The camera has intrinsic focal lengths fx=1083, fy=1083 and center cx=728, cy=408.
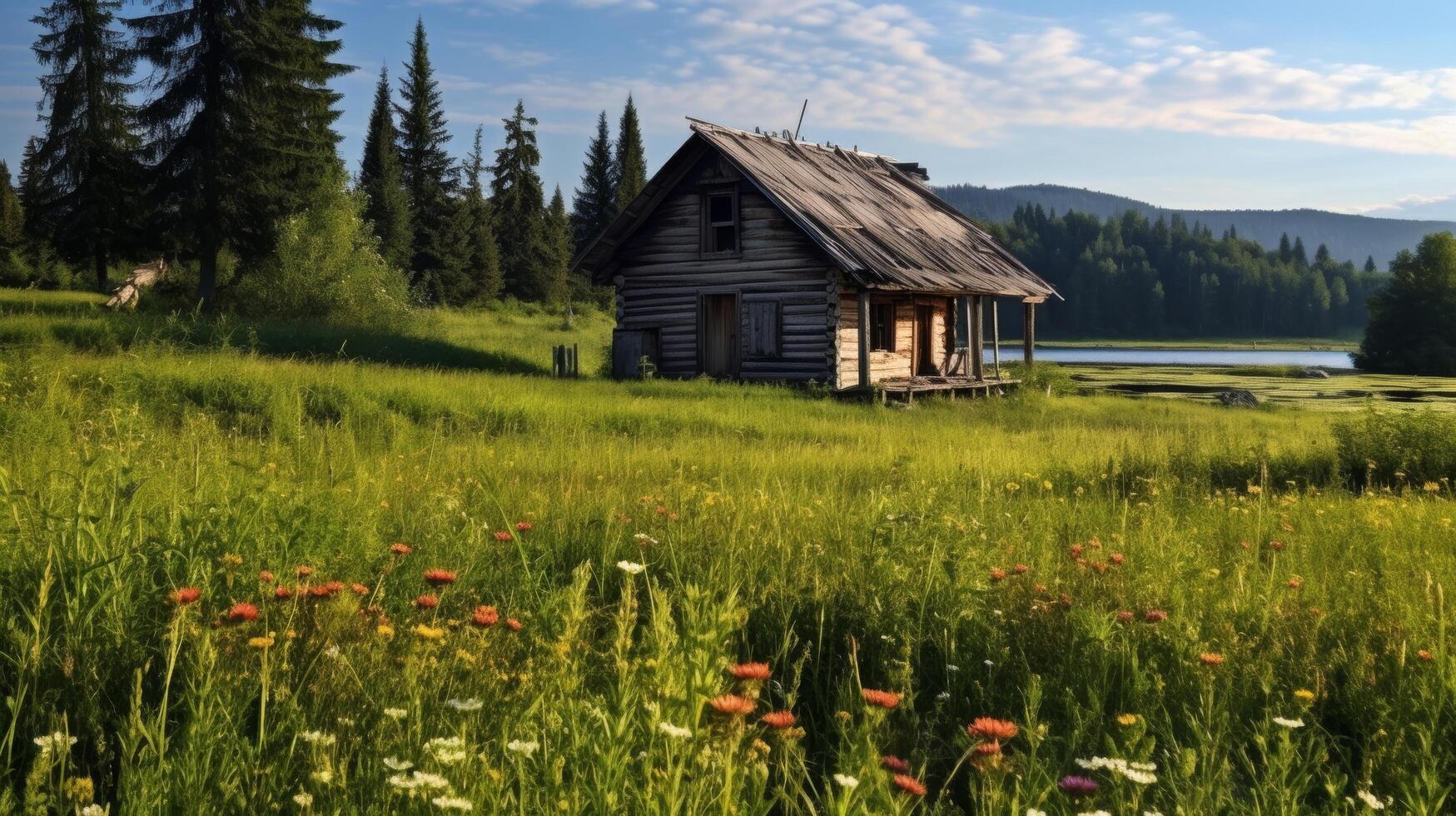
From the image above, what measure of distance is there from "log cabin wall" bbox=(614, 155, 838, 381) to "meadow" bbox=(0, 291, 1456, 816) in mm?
15069

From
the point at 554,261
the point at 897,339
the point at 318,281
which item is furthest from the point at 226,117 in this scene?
the point at 554,261

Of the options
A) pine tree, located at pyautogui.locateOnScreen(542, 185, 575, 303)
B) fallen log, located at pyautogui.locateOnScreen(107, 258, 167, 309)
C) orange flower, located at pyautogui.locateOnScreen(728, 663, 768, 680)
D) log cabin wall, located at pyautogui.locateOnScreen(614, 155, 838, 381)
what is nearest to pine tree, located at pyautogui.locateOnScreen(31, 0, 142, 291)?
fallen log, located at pyautogui.locateOnScreen(107, 258, 167, 309)

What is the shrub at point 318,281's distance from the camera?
35.1 meters

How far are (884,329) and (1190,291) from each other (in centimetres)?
14196

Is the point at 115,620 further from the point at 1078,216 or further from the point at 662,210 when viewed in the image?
the point at 1078,216

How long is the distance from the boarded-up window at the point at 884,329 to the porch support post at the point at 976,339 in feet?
10.3

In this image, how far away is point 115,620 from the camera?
12.1ft

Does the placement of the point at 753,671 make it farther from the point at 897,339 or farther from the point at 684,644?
the point at 897,339

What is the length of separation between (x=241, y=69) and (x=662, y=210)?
16.7 m

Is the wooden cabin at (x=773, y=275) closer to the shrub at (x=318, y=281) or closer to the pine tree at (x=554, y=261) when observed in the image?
the shrub at (x=318, y=281)

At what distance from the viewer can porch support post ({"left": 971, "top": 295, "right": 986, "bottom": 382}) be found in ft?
95.6

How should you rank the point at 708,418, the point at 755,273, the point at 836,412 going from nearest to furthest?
the point at 708,418 → the point at 836,412 → the point at 755,273

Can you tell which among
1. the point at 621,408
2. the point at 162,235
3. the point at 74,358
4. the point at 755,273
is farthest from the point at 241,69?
the point at 621,408

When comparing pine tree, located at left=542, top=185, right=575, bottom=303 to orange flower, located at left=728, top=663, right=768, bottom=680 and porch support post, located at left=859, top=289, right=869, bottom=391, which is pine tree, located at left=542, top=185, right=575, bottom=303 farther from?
orange flower, located at left=728, top=663, right=768, bottom=680
